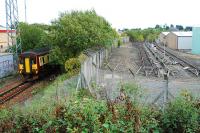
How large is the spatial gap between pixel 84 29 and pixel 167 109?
20.6 meters

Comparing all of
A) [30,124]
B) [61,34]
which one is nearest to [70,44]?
[61,34]

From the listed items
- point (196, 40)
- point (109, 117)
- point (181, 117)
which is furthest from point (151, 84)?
point (196, 40)

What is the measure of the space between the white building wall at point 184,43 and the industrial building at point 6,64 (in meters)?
39.4

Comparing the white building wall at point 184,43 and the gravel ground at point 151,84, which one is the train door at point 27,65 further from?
the white building wall at point 184,43

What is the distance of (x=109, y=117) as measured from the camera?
227 inches

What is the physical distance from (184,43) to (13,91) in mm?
46832

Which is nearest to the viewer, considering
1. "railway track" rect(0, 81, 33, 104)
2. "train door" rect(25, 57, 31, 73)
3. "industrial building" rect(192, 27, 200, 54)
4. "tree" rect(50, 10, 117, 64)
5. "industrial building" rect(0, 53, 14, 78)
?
"railway track" rect(0, 81, 33, 104)

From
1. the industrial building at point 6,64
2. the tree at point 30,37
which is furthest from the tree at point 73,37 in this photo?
the tree at point 30,37

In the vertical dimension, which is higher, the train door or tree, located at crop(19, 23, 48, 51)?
tree, located at crop(19, 23, 48, 51)

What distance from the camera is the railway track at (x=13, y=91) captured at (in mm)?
18409

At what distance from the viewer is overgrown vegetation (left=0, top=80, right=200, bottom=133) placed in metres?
5.59

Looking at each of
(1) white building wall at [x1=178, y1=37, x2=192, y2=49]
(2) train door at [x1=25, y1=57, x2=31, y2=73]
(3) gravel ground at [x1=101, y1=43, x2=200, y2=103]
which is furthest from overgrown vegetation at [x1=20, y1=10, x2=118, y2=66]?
(1) white building wall at [x1=178, y1=37, x2=192, y2=49]

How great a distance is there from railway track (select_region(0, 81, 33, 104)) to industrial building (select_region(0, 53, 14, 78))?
11.5 ft

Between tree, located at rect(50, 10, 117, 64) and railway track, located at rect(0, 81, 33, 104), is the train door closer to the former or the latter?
railway track, located at rect(0, 81, 33, 104)
